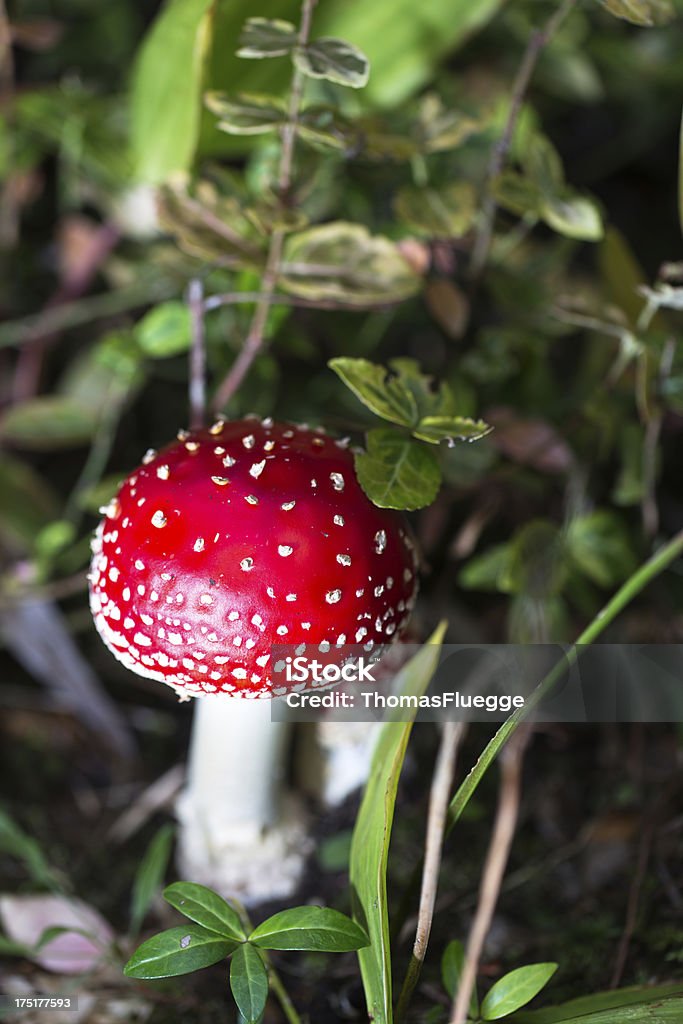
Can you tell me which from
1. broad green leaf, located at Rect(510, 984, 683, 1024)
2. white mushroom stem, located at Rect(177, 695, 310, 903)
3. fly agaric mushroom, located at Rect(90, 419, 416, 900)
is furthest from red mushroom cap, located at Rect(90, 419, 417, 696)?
broad green leaf, located at Rect(510, 984, 683, 1024)

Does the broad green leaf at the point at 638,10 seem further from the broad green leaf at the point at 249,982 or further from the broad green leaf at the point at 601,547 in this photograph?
the broad green leaf at the point at 249,982

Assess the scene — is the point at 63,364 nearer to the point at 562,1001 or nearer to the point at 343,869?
the point at 343,869

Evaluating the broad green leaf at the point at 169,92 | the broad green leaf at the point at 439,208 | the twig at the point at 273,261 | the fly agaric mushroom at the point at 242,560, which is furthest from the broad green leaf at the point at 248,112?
the fly agaric mushroom at the point at 242,560

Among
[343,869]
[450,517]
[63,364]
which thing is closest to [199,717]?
[343,869]

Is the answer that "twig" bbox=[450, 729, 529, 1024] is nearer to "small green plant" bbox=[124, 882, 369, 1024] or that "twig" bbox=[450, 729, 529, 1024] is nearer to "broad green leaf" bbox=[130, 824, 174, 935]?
"small green plant" bbox=[124, 882, 369, 1024]

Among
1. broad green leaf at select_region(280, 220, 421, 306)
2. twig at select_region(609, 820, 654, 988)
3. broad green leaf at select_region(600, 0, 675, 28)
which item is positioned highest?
broad green leaf at select_region(600, 0, 675, 28)

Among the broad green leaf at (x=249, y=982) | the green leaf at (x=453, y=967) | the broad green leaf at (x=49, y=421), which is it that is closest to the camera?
the broad green leaf at (x=249, y=982)
